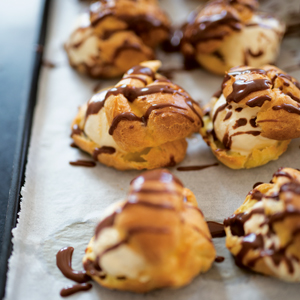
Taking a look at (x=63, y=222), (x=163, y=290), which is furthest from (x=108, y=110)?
(x=163, y=290)

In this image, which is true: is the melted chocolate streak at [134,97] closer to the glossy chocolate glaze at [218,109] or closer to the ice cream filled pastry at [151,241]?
the glossy chocolate glaze at [218,109]

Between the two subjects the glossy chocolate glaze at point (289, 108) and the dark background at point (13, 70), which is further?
the dark background at point (13, 70)

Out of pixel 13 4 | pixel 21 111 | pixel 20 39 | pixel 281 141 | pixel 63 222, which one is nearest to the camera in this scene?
pixel 63 222

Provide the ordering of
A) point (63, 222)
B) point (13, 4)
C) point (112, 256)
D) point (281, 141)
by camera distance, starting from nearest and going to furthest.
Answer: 1. point (112, 256)
2. point (63, 222)
3. point (281, 141)
4. point (13, 4)

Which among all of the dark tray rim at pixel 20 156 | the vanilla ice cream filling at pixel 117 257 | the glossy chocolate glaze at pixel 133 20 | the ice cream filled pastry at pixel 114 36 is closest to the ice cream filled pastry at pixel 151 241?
the vanilla ice cream filling at pixel 117 257

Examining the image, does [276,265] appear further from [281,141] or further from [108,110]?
[108,110]

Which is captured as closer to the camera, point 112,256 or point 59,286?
point 112,256

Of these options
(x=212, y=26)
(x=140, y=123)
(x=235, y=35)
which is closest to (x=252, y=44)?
(x=235, y=35)
